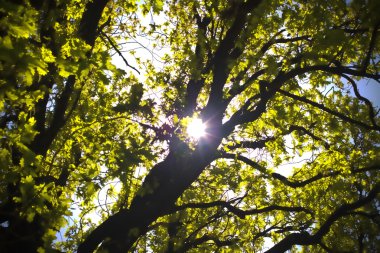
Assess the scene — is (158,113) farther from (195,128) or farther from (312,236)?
(312,236)

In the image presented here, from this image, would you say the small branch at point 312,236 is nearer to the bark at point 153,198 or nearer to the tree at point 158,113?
the tree at point 158,113

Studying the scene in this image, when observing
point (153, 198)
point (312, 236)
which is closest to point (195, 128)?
point (153, 198)

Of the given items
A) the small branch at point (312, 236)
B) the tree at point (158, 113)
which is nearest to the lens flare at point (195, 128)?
the tree at point (158, 113)

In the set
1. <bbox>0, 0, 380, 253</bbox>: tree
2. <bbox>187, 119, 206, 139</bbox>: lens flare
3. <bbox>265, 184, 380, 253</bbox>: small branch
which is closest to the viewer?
<bbox>0, 0, 380, 253</bbox>: tree

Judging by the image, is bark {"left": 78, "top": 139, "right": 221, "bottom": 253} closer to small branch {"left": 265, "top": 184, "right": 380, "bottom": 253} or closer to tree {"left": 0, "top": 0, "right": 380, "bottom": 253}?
tree {"left": 0, "top": 0, "right": 380, "bottom": 253}

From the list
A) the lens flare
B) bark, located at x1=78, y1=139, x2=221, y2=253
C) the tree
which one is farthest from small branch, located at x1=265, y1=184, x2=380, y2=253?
the lens flare

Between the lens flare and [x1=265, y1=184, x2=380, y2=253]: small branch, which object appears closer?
[x1=265, y1=184, x2=380, y2=253]: small branch

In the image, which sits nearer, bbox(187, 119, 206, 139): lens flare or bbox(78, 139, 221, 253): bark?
bbox(78, 139, 221, 253): bark

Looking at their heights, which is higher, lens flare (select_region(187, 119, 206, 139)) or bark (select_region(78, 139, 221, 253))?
lens flare (select_region(187, 119, 206, 139))

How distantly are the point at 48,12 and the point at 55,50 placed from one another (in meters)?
0.65

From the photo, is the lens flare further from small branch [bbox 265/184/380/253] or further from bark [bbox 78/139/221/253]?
small branch [bbox 265/184/380/253]

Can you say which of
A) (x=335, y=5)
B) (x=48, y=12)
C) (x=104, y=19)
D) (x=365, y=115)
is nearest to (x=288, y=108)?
(x=335, y=5)

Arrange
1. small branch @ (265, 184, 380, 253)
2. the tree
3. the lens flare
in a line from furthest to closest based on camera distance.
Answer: the lens flare, small branch @ (265, 184, 380, 253), the tree

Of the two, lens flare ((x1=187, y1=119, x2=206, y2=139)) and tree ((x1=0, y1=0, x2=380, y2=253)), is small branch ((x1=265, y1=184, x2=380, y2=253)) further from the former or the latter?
lens flare ((x1=187, y1=119, x2=206, y2=139))
